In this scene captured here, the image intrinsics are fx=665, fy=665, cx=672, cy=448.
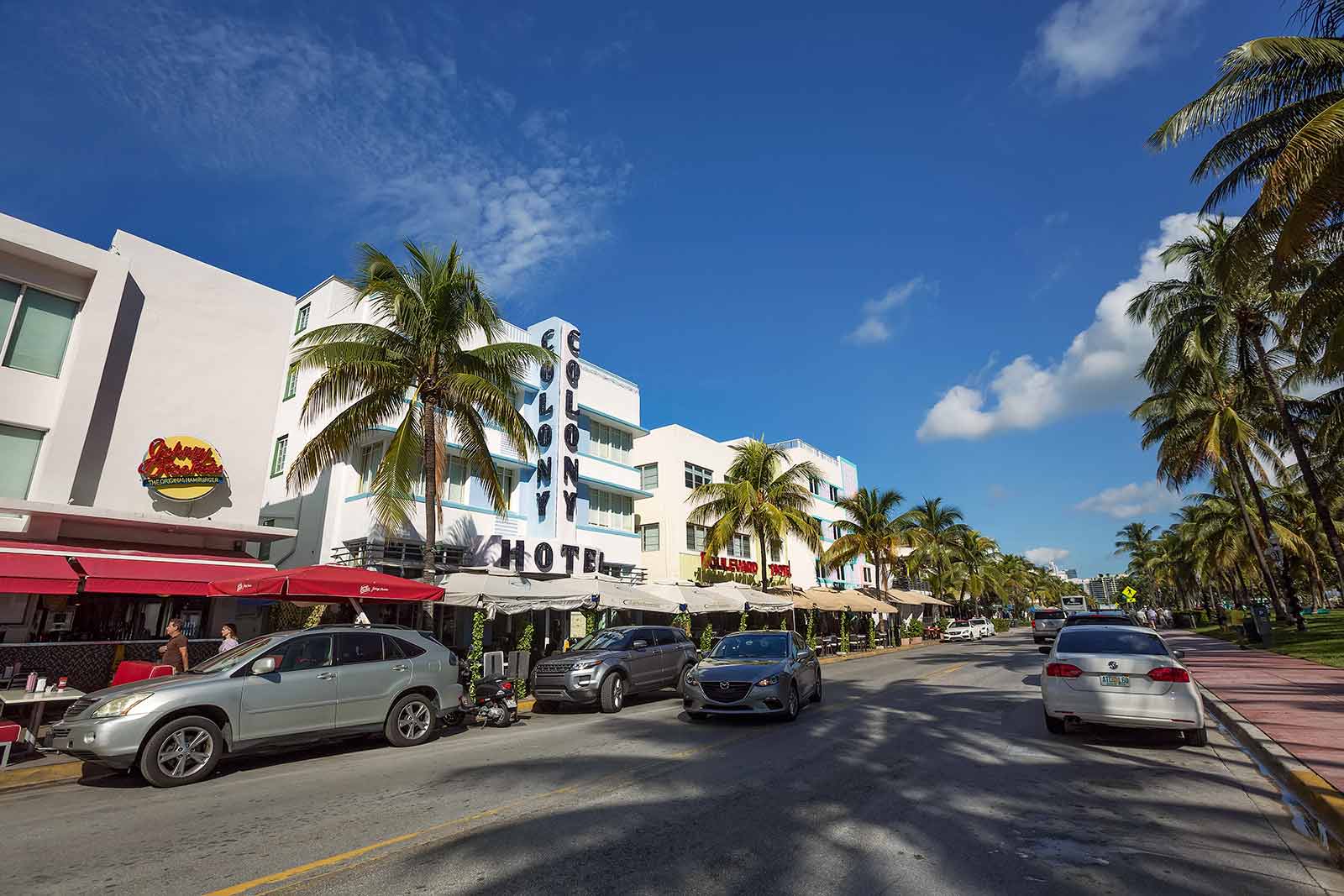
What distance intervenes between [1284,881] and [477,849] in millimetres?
A: 5615

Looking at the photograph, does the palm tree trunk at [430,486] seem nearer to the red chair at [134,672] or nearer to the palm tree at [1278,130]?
the red chair at [134,672]

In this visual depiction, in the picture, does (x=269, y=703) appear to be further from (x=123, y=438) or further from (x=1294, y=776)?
(x=1294, y=776)

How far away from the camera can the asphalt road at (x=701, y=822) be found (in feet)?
15.0

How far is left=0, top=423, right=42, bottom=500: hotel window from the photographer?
1324 centimetres

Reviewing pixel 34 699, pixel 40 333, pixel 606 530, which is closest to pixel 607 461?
pixel 606 530

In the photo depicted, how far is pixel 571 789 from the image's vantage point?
6.98 metres

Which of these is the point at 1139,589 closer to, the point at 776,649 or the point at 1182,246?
the point at 1182,246

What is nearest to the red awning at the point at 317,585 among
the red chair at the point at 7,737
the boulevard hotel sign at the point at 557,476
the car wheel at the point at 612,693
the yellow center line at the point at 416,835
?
the red chair at the point at 7,737

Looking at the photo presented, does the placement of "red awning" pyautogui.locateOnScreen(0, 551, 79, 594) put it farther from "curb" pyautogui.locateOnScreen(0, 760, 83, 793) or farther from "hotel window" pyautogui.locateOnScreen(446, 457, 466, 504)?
"hotel window" pyautogui.locateOnScreen(446, 457, 466, 504)

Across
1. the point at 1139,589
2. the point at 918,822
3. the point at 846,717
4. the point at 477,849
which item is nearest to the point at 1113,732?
the point at 846,717

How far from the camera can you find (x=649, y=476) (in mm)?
36500

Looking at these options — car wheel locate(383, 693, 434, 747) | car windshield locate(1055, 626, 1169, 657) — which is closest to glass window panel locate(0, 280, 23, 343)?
car wheel locate(383, 693, 434, 747)

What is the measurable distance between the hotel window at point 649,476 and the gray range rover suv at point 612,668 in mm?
19432

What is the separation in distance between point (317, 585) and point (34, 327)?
8764 mm
